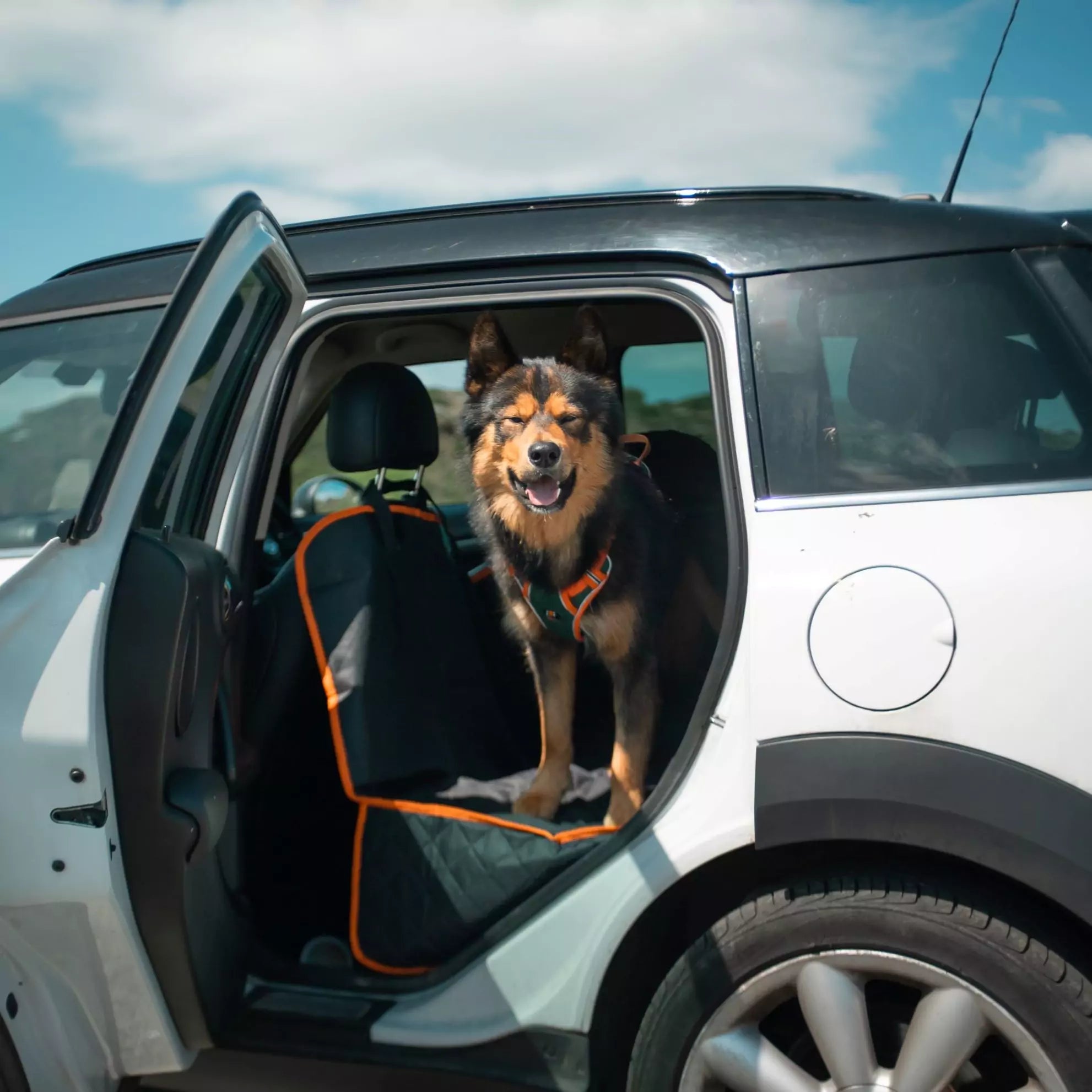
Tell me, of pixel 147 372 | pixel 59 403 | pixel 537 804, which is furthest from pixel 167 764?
pixel 537 804

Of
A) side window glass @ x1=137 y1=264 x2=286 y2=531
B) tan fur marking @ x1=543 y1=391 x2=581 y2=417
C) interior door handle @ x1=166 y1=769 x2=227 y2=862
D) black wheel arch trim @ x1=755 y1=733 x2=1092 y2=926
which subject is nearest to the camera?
black wheel arch trim @ x1=755 y1=733 x2=1092 y2=926

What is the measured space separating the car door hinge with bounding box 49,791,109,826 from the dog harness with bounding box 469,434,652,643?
1.50 metres

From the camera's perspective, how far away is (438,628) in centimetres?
294

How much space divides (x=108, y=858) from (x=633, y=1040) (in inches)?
44.2

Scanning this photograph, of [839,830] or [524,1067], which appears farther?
[524,1067]

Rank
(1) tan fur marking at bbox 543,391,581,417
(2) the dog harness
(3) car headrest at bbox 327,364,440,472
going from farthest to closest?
(1) tan fur marking at bbox 543,391,581,417 → (2) the dog harness → (3) car headrest at bbox 327,364,440,472

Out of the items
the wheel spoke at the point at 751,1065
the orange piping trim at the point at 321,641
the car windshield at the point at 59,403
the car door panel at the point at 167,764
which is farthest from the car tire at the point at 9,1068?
the wheel spoke at the point at 751,1065

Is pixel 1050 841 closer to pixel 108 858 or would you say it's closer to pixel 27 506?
pixel 108 858

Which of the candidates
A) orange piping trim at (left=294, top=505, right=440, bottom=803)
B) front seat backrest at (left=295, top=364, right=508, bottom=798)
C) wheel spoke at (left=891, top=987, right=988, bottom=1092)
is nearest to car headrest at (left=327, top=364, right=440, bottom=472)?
front seat backrest at (left=295, top=364, right=508, bottom=798)

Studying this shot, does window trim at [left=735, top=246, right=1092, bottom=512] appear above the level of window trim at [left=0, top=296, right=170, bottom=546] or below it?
below

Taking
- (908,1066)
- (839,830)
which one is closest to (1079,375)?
(839,830)

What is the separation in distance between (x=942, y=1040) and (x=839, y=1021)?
171 mm

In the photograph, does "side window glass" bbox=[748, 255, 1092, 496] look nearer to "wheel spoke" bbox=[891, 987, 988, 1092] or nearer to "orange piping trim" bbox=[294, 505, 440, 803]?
"wheel spoke" bbox=[891, 987, 988, 1092]

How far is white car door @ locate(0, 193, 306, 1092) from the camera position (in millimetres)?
1694
